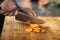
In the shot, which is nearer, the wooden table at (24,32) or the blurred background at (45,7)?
the wooden table at (24,32)

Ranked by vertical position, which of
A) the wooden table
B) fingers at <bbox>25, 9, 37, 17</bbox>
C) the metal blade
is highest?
fingers at <bbox>25, 9, 37, 17</bbox>

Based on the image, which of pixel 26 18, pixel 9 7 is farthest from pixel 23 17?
pixel 9 7

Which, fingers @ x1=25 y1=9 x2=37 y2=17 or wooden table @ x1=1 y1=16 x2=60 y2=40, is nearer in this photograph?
wooden table @ x1=1 y1=16 x2=60 y2=40

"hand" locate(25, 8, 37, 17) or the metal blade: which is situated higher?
"hand" locate(25, 8, 37, 17)

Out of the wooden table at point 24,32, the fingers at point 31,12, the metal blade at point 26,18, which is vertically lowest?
the wooden table at point 24,32

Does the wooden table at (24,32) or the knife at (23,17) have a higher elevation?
the knife at (23,17)

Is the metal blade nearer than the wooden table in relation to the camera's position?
No
